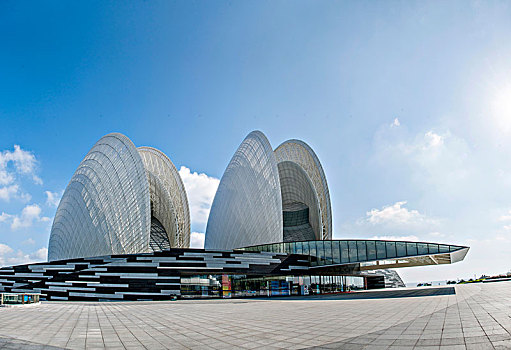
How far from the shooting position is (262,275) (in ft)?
102

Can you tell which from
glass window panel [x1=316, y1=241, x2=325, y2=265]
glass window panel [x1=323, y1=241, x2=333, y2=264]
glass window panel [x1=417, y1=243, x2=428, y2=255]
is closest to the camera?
glass window panel [x1=417, y1=243, x2=428, y2=255]

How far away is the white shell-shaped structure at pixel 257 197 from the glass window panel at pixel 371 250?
10.6 metres

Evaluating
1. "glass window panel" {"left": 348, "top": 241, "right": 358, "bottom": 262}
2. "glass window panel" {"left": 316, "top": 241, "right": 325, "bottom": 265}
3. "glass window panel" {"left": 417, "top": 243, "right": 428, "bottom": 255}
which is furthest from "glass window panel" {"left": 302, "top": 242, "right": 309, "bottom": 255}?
"glass window panel" {"left": 417, "top": 243, "right": 428, "bottom": 255}

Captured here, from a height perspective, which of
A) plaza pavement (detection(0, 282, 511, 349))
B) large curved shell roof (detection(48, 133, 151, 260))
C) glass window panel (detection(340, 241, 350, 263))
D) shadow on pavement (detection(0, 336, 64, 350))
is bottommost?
plaza pavement (detection(0, 282, 511, 349))

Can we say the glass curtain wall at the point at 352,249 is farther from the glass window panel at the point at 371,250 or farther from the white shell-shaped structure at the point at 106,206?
the white shell-shaped structure at the point at 106,206

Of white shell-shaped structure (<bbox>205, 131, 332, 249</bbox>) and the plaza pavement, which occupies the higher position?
white shell-shaped structure (<bbox>205, 131, 332, 249</bbox>)

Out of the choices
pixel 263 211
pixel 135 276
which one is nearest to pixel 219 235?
pixel 263 211

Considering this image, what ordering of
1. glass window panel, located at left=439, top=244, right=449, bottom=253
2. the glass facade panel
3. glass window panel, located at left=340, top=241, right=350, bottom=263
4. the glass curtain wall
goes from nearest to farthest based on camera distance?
1. glass window panel, located at left=439, top=244, right=449, bottom=253
2. the glass curtain wall
3. the glass facade panel
4. glass window panel, located at left=340, top=241, right=350, bottom=263

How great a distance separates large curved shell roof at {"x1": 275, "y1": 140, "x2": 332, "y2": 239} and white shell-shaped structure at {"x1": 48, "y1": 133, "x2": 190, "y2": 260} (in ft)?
78.2

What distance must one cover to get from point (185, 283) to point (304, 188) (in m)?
31.1

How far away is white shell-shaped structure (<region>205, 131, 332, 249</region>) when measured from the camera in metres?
38.4

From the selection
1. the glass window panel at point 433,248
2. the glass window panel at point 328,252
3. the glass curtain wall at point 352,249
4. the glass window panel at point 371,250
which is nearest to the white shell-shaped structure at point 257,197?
the glass curtain wall at point 352,249

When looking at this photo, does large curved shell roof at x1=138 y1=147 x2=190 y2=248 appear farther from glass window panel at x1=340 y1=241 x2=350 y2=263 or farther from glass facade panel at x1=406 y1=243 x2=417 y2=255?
glass facade panel at x1=406 y1=243 x2=417 y2=255

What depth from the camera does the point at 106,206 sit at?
121 ft
